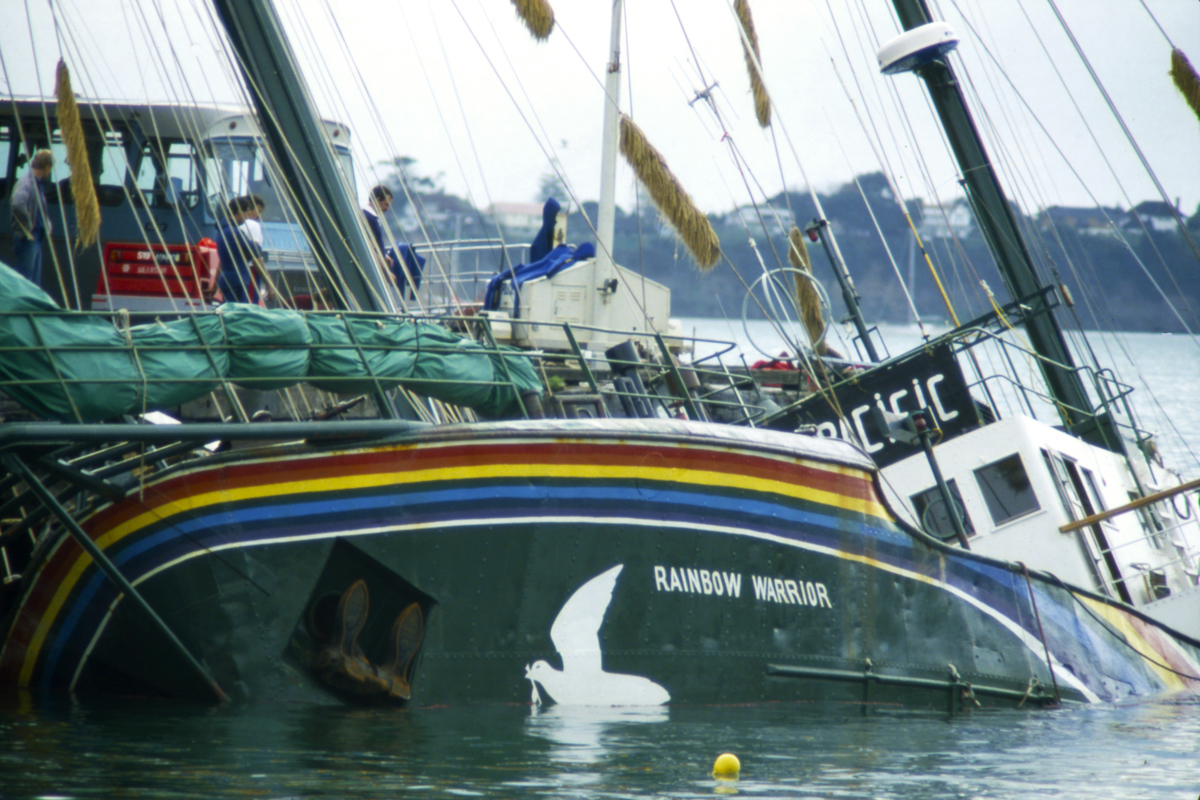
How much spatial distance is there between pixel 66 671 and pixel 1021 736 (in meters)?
5.85

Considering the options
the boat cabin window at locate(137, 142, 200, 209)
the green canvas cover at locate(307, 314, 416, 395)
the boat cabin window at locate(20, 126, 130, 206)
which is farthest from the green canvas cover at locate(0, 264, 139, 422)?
the boat cabin window at locate(137, 142, 200, 209)

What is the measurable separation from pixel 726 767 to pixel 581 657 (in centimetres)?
171

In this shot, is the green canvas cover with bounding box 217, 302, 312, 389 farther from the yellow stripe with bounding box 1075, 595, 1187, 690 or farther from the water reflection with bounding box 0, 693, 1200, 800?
the yellow stripe with bounding box 1075, 595, 1187, 690

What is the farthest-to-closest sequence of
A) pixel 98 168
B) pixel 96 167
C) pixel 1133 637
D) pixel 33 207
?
pixel 96 167, pixel 98 168, pixel 33 207, pixel 1133 637

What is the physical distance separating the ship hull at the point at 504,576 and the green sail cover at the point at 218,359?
0.49m

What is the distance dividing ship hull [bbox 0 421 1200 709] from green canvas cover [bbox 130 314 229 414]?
487 millimetres

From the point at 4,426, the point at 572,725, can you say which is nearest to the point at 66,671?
the point at 4,426

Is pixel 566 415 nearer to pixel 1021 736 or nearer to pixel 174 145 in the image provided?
pixel 1021 736

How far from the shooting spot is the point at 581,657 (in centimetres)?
758

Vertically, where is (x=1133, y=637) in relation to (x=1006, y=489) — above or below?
below

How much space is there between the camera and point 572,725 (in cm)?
706

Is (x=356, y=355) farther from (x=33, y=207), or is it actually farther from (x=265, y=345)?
(x=33, y=207)

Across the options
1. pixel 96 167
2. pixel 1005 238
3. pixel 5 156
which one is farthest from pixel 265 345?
pixel 5 156

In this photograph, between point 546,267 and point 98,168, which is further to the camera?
point 98,168
